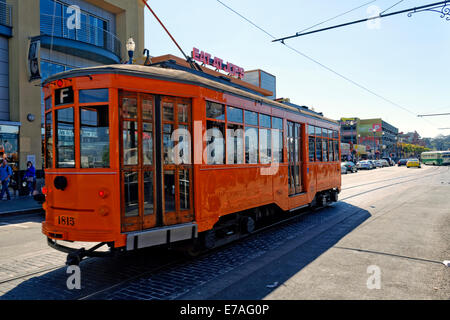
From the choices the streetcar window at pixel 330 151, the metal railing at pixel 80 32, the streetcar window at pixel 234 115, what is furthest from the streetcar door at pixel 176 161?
the metal railing at pixel 80 32

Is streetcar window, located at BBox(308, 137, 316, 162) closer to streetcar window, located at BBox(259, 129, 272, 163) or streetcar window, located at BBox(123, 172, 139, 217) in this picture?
streetcar window, located at BBox(259, 129, 272, 163)

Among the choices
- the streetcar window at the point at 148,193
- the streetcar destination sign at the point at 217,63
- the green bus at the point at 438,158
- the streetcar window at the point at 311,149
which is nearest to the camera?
the streetcar window at the point at 148,193

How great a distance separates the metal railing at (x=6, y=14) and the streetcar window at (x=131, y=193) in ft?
49.7

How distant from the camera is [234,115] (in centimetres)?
651

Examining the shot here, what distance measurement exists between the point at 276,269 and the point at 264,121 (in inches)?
137

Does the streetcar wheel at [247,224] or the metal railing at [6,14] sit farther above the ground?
the metal railing at [6,14]

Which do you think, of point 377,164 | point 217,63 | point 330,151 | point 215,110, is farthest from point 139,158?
point 377,164

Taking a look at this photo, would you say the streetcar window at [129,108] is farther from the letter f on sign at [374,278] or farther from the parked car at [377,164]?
the parked car at [377,164]

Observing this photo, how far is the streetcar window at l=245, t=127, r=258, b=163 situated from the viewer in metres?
6.87

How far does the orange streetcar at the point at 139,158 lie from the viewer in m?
4.74

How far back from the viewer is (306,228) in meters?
8.38

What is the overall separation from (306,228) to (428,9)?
20.2ft
